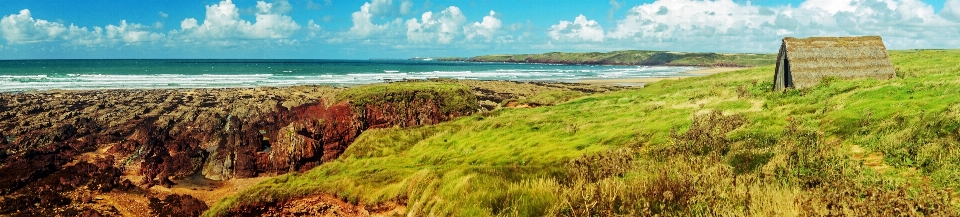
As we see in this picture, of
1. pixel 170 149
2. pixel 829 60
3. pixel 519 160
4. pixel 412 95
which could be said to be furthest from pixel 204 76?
pixel 519 160

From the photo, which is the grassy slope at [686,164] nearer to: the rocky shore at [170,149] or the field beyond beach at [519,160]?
the field beyond beach at [519,160]

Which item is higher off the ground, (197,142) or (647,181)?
(647,181)

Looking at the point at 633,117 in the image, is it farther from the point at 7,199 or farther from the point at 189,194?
the point at 7,199

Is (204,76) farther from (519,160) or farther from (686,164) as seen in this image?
(686,164)

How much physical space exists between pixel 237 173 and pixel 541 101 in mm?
17621

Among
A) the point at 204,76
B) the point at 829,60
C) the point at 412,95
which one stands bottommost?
the point at 204,76

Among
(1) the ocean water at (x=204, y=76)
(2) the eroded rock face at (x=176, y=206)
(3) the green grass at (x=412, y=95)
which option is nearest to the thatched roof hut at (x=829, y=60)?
(3) the green grass at (x=412, y=95)

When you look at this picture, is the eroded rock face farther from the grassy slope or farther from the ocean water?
the ocean water

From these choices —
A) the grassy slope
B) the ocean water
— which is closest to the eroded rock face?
the grassy slope

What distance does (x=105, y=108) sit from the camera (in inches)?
1524

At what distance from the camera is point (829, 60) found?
2516cm

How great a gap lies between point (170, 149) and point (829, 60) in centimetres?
3146

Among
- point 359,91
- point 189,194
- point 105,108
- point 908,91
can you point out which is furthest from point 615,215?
point 105,108

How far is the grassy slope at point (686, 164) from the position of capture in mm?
6527
